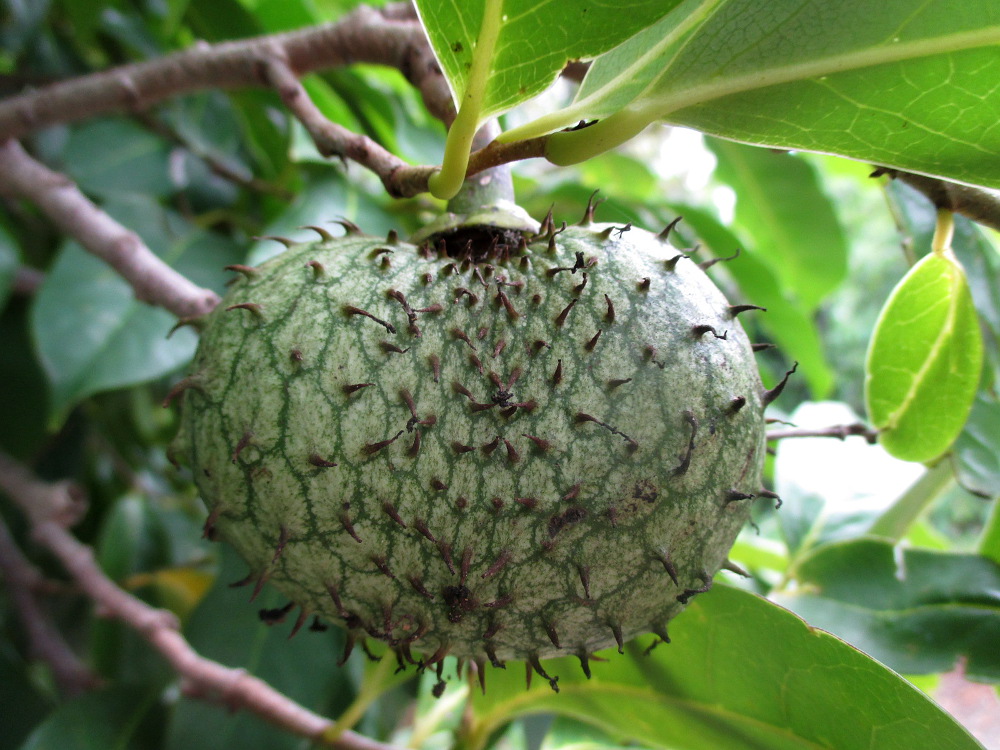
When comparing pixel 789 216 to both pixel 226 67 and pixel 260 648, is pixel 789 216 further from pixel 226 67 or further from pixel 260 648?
pixel 260 648

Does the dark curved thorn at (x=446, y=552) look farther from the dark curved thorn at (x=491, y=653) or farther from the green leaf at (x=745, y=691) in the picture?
the green leaf at (x=745, y=691)

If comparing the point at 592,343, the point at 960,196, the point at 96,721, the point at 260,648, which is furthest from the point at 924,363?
the point at 96,721

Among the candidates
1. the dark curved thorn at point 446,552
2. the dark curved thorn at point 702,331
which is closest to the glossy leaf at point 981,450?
the dark curved thorn at point 702,331

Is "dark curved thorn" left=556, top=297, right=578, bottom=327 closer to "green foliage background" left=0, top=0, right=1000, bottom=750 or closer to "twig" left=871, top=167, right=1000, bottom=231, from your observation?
"green foliage background" left=0, top=0, right=1000, bottom=750

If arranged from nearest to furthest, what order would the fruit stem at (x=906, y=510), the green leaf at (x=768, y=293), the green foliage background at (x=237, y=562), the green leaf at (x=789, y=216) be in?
the green foliage background at (x=237, y=562)
the fruit stem at (x=906, y=510)
the green leaf at (x=768, y=293)
the green leaf at (x=789, y=216)

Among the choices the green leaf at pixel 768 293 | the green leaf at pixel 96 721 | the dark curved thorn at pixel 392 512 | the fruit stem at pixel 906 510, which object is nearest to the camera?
the dark curved thorn at pixel 392 512

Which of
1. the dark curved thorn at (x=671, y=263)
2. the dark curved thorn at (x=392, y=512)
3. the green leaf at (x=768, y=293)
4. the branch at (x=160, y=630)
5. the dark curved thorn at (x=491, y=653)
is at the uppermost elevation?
the green leaf at (x=768, y=293)

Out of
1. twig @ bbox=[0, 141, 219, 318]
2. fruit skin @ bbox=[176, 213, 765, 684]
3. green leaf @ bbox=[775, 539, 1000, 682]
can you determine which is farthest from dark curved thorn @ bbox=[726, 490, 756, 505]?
twig @ bbox=[0, 141, 219, 318]
